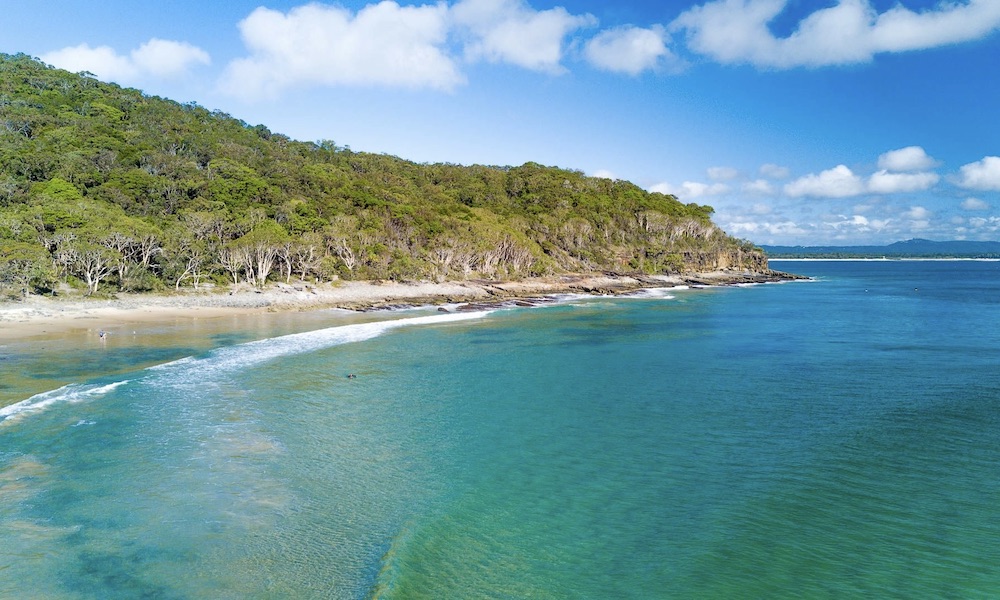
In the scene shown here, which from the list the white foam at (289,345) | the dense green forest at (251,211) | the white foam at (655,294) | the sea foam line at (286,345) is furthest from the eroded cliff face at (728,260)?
the white foam at (289,345)

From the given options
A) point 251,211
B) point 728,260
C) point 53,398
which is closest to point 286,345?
point 53,398

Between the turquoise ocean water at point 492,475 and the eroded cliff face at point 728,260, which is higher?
the eroded cliff face at point 728,260

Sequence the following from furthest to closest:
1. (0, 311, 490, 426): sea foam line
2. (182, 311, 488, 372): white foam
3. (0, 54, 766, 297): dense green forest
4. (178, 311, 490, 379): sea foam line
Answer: (0, 54, 766, 297): dense green forest → (182, 311, 488, 372): white foam → (178, 311, 490, 379): sea foam line → (0, 311, 490, 426): sea foam line

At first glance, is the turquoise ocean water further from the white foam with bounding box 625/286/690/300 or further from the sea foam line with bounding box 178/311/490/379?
the white foam with bounding box 625/286/690/300

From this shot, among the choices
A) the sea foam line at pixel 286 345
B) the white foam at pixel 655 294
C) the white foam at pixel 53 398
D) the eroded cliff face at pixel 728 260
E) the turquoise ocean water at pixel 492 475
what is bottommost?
the turquoise ocean water at pixel 492 475

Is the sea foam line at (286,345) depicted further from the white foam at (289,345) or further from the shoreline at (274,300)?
the shoreline at (274,300)

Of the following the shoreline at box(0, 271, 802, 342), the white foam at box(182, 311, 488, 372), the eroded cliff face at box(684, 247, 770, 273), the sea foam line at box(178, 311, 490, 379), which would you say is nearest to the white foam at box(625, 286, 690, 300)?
the shoreline at box(0, 271, 802, 342)
